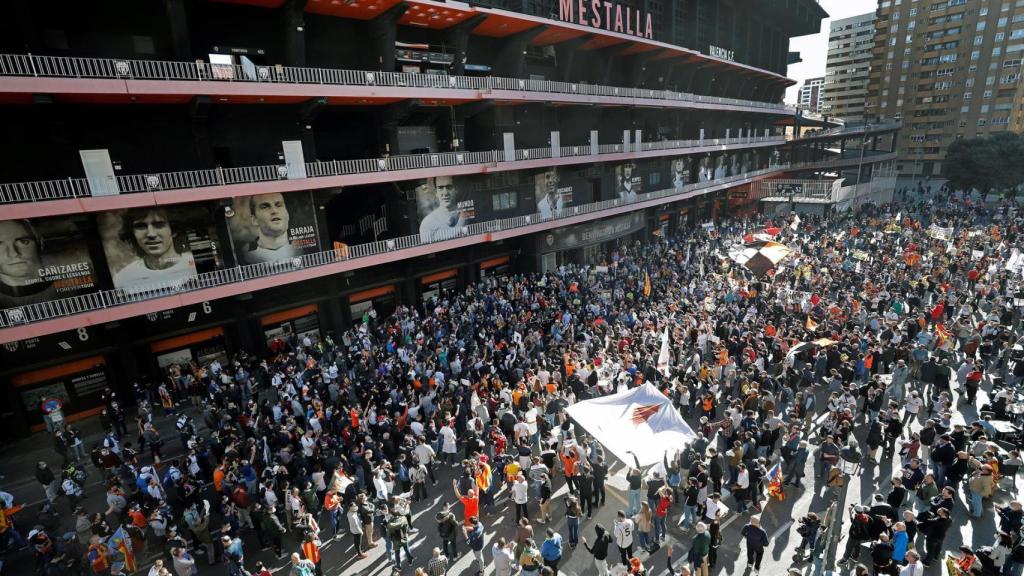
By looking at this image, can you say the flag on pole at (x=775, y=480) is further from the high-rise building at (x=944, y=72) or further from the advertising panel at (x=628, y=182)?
the high-rise building at (x=944, y=72)

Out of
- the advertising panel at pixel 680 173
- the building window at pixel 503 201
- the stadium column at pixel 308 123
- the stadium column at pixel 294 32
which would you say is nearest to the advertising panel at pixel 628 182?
the advertising panel at pixel 680 173

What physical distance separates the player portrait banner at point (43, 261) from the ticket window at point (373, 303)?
1003 centimetres

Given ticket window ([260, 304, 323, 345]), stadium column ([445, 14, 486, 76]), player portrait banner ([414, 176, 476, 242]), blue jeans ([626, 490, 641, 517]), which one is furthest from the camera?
player portrait banner ([414, 176, 476, 242])

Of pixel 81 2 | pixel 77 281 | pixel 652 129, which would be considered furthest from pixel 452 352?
Result: pixel 652 129

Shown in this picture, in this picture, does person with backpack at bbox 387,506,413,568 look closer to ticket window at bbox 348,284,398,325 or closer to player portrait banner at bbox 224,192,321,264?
player portrait banner at bbox 224,192,321,264

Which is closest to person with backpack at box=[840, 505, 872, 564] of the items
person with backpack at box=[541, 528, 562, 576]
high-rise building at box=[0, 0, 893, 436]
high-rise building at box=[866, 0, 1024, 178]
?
person with backpack at box=[541, 528, 562, 576]

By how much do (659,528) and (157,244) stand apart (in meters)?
19.0

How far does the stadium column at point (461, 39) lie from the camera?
2356 cm

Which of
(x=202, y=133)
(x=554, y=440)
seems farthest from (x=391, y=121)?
(x=554, y=440)

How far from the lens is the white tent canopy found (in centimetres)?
1104

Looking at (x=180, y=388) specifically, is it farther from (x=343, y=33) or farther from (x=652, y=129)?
(x=652, y=129)

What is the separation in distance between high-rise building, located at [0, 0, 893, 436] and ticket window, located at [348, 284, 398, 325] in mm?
108

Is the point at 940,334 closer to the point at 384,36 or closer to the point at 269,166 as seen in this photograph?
the point at 384,36

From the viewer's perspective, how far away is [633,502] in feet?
35.3
